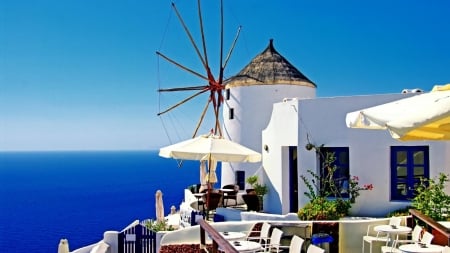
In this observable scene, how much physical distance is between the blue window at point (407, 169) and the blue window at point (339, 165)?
4.41ft

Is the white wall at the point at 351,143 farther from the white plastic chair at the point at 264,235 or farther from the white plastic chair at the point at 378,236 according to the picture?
the white plastic chair at the point at 264,235

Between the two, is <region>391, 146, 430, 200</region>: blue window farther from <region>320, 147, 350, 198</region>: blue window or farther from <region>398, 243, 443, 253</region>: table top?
<region>398, 243, 443, 253</region>: table top

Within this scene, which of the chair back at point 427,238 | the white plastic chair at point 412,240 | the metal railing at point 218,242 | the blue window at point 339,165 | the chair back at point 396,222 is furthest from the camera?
the blue window at point 339,165

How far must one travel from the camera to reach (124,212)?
270 feet

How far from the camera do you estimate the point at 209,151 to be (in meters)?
12.5

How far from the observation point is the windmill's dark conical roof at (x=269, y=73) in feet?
73.2

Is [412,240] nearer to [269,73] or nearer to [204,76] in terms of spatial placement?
[269,73]

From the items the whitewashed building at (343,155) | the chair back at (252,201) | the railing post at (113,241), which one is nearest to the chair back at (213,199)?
the chair back at (252,201)

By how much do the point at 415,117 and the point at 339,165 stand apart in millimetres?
9767

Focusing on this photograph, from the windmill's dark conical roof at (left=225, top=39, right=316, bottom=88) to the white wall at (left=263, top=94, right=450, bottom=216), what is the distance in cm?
A: 578

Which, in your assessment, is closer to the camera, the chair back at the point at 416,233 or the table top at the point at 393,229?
the chair back at the point at 416,233

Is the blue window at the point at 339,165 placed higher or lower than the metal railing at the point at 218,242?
higher

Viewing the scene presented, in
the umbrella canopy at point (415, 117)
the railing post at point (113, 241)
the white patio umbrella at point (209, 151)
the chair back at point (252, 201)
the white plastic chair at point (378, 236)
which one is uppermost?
the umbrella canopy at point (415, 117)

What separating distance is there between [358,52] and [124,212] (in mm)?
58023
